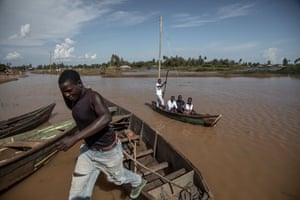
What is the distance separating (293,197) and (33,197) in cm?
478

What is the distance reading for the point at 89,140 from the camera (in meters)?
1.90

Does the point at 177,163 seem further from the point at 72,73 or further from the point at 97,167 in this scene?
the point at 72,73

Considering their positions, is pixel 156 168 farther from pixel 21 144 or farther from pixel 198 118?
pixel 198 118

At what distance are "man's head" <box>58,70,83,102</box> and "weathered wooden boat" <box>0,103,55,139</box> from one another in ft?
15.2

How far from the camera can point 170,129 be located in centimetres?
660

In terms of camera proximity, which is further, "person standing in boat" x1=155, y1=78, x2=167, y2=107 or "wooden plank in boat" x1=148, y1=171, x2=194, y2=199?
"person standing in boat" x1=155, y1=78, x2=167, y2=107

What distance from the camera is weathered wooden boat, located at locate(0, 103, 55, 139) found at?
16.5ft

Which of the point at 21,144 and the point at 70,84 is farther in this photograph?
the point at 21,144

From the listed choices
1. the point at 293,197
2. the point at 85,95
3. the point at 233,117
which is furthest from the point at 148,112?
the point at 85,95

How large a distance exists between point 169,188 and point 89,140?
1453 millimetres

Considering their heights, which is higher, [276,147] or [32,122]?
[32,122]

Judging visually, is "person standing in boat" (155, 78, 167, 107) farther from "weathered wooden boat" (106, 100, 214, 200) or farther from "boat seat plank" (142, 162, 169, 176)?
"boat seat plank" (142, 162, 169, 176)

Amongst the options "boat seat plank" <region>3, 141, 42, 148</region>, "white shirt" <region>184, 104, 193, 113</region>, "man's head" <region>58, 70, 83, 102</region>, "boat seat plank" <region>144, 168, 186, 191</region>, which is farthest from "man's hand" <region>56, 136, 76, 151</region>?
"white shirt" <region>184, 104, 193, 113</region>

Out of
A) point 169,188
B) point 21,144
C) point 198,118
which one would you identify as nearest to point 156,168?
point 169,188
